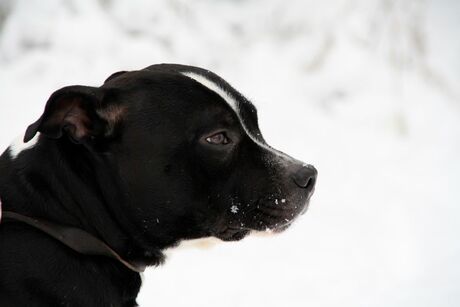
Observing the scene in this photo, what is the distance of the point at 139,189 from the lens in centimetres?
251

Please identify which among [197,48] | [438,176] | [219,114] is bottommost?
[219,114]

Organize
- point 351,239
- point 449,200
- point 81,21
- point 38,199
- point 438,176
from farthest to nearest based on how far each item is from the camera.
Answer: point 81,21 < point 438,176 < point 449,200 < point 351,239 < point 38,199

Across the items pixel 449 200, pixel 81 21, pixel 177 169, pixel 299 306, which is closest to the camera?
pixel 177 169

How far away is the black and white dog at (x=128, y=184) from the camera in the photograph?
2318 mm

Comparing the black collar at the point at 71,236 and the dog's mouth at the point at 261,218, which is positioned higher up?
the dog's mouth at the point at 261,218

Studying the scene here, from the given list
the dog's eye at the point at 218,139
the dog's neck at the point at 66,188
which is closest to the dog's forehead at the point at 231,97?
the dog's eye at the point at 218,139

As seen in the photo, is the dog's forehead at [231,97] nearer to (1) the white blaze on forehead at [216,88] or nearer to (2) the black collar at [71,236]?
(1) the white blaze on forehead at [216,88]

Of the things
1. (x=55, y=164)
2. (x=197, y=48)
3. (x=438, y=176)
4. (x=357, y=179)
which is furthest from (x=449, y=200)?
(x=55, y=164)

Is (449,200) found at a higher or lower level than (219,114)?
higher

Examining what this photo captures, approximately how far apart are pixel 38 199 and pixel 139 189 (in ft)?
1.26

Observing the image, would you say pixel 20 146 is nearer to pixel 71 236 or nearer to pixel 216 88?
pixel 71 236

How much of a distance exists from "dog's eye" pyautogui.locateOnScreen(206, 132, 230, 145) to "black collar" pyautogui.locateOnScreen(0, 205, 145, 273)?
23.2 inches

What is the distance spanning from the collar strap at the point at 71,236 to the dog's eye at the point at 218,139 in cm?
59

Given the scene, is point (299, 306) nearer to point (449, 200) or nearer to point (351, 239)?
point (351, 239)
